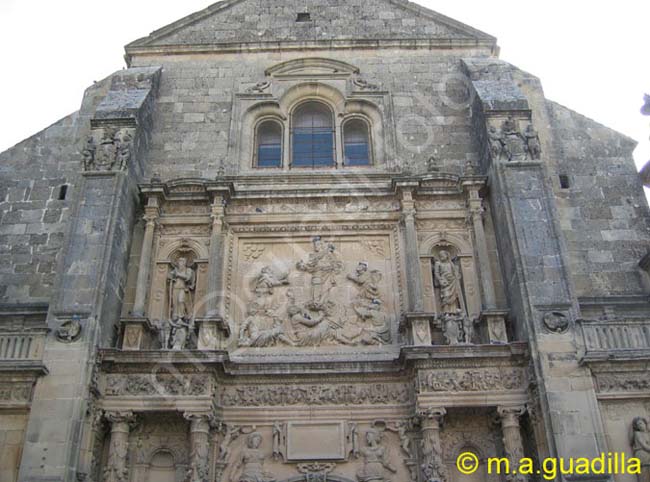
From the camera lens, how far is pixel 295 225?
1312cm

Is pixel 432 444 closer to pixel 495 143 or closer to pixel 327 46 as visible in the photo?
pixel 495 143

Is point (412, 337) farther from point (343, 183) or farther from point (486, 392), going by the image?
point (343, 183)

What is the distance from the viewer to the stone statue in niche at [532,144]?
1279 centimetres

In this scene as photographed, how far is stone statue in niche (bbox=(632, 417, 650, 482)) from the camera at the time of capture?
32.1ft

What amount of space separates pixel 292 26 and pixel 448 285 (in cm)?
747

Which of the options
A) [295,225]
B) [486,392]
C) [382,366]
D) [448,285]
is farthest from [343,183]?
[486,392]

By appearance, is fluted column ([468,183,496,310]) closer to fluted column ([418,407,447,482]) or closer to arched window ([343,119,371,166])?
fluted column ([418,407,447,482])

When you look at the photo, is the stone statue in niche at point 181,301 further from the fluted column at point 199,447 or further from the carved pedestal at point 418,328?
the carved pedestal at point 418,328

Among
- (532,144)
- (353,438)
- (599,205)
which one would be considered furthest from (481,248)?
(353,438)

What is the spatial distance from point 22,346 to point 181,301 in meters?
2.64

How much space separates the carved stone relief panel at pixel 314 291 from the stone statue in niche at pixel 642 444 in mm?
3869

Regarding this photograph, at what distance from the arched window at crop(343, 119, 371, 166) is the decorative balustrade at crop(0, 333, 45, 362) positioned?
666 cm

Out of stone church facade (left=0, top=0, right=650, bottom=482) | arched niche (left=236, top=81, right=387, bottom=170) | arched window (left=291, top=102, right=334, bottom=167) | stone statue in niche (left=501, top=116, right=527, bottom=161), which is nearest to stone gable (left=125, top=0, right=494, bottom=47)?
stone church facade (left=0, top=0, right=650, bottom=482)

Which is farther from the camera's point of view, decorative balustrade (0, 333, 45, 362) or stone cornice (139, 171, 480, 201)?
stone cornice (139, 171, 480, 201)
